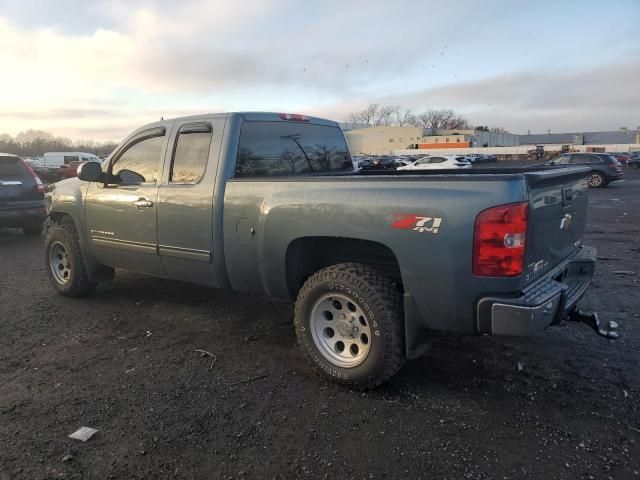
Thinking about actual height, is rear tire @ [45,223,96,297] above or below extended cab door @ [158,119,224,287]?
below

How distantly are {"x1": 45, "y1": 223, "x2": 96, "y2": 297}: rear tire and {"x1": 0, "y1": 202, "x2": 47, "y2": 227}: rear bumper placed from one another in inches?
168

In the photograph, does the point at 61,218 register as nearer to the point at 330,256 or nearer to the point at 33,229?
the point at 330,256

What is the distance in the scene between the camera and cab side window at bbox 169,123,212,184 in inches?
171

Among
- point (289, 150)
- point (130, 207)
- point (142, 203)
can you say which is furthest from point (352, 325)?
point (130, 207)

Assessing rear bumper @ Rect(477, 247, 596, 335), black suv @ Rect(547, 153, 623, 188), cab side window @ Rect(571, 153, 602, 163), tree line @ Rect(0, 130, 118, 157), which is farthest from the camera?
tree line @ Rect(0, 130, 118, 157)

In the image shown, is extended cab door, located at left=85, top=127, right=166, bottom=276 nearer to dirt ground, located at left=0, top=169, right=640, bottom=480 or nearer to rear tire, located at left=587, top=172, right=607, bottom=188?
dirt ground, located at left=0, top=169, right=640, bottom=480

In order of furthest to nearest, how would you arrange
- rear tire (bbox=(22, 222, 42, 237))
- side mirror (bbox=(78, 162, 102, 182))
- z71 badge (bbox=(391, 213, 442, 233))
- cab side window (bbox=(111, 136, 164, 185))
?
rear tire (bbox=(22, 222, 42, 237))
side mirror (bbox=(78, 162, 102, 182))
cab side window (bbox=(111, 136, 164, 185))
z71 badge (bbox=(391, 213, 442, 233))

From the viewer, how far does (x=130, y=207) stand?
4.85 meters

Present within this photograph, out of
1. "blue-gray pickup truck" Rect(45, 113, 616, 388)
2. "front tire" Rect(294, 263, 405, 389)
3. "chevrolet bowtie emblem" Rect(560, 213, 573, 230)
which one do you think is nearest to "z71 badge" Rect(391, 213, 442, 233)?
"blue-gray pickup truck" Rect(45, 113, 616, 388)

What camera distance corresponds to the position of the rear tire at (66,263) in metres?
5.55

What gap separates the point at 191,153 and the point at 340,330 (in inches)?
82.9

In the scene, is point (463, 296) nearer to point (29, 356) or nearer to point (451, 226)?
point (451, 226)

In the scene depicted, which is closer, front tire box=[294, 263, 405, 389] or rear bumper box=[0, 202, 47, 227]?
front tire box=[294, 263, 405, 389]

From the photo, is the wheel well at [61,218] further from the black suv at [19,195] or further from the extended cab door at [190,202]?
the black suv at [19,195]
